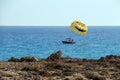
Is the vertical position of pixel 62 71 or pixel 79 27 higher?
pixel 79 27

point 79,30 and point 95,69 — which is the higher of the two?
point 79,30

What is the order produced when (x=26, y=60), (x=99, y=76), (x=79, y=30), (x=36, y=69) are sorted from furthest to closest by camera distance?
(x=79, y=30) → (x=26, y=60) → (x=36, y=69) → (x=99, y=76)

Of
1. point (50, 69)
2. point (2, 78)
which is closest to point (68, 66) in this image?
point (50, 69)

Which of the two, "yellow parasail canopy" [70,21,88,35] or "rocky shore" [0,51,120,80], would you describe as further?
"yellow parasail canopy" [70,21,88,35]

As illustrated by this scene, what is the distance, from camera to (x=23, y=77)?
3088 cm

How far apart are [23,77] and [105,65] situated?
33.6 feet

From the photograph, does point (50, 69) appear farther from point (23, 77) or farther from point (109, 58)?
point (109, 58)

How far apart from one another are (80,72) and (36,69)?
12.3ft

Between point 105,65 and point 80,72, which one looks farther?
point 105,65

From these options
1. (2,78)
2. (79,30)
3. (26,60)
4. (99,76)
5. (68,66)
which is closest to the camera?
(2,78)

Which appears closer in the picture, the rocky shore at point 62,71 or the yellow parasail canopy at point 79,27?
the rocky shore at point 62,71

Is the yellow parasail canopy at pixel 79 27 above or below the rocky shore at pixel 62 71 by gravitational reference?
above

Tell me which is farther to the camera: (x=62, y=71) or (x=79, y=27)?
(x=79, y=27)

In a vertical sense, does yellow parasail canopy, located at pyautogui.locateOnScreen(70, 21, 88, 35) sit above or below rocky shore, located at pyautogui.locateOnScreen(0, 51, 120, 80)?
above
